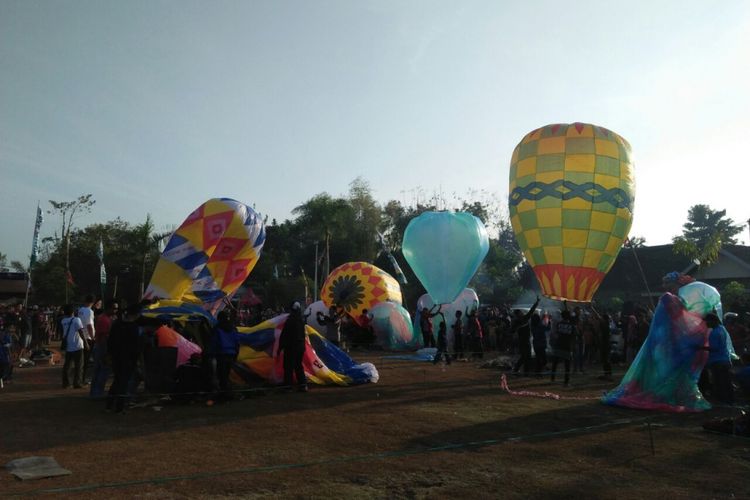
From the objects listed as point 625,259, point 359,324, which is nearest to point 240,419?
point 359,324

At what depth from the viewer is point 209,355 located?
30.9 ft

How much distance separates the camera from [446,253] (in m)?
20.9

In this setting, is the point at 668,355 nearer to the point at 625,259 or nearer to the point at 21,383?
the point at 21,383

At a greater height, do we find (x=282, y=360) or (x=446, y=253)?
(x=446, y=253)

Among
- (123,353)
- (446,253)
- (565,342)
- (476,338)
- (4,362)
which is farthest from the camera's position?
(446,253)

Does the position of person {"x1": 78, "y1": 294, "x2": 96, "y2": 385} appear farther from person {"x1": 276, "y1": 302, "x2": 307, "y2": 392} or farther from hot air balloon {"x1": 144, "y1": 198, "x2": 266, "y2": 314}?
hot air balloon {"x1": 144, "y1": 198, "x2": 266, "y2": 314}

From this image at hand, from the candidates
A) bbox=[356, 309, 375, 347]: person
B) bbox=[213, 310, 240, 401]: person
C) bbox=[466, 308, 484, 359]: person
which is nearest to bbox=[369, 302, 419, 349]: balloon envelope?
bbox=[356, 309, 375, 347]: person

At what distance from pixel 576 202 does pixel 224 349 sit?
1099cm

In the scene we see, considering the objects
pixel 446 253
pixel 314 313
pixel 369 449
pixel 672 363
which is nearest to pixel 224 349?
pixel 369 449

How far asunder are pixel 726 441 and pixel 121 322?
8426 mm

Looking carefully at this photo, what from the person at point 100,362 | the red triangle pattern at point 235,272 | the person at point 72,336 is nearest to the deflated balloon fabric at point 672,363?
the person at point 100,362

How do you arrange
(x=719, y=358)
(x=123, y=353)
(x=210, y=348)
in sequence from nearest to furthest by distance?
1. (x=123, y=353)
2. (x=719, y=358)
3. (x=210, y=348)

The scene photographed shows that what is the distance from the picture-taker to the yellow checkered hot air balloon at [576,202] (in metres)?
16.1

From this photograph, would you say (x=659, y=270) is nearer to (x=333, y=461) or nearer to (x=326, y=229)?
(x=326, y=229)
